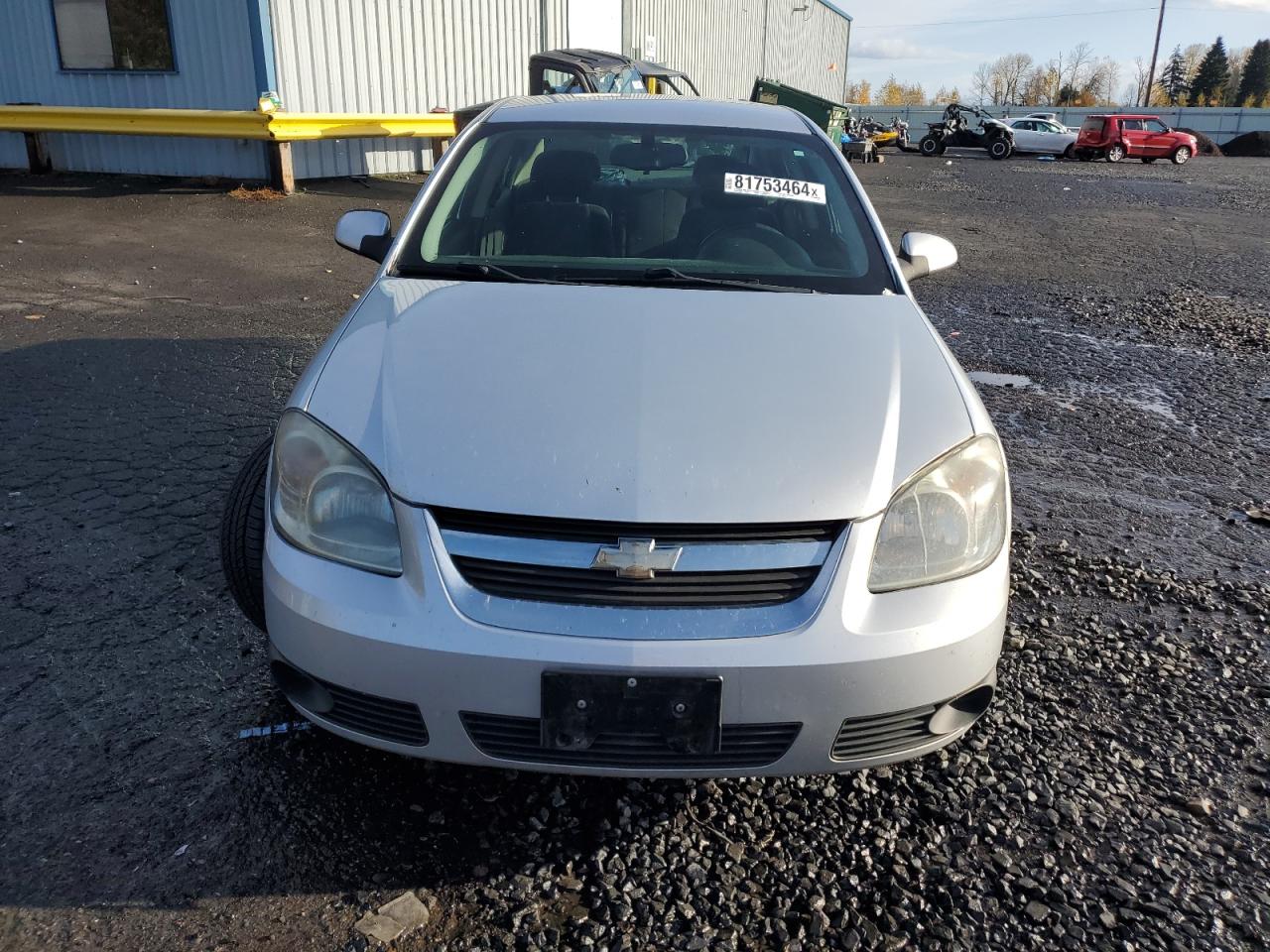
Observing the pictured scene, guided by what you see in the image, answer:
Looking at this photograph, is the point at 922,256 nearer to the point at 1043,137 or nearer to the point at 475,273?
the point at 475,273

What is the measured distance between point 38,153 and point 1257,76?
102 metres

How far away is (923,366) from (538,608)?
112 centimetres

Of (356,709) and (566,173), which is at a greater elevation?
(566,173)

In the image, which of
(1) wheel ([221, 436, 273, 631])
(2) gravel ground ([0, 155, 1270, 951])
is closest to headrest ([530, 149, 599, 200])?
(1) wheel ([221, 436, 273, 631])

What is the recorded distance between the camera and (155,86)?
11.5 m

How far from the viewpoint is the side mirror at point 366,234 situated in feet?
10.4

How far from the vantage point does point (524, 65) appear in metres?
Answer: 16.0

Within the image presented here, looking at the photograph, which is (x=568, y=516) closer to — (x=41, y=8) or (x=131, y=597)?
(x=131, y=597)

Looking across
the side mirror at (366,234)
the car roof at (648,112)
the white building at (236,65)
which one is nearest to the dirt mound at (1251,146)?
the white building at (236,65)

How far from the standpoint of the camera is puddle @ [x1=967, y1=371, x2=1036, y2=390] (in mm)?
5457

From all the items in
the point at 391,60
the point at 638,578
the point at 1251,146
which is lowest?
the point at 1251,146

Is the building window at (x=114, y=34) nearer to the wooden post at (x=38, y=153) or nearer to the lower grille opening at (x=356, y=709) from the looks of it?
the wooden post at (x=38, y=153)

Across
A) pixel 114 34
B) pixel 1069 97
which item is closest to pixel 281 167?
pixel 114 34

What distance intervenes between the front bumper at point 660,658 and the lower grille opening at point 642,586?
37 millimetres
